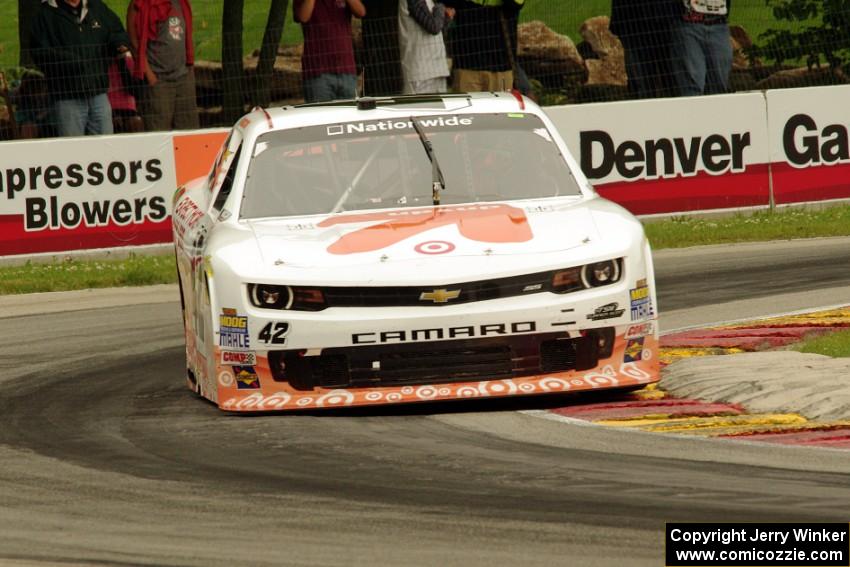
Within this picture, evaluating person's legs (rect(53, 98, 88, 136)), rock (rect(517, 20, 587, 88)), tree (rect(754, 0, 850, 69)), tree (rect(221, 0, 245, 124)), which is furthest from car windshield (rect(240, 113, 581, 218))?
rock (rect(517, 20, 587, 88))

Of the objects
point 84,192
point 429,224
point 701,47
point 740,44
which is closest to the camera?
point 429,224

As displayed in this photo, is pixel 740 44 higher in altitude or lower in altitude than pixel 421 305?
lower

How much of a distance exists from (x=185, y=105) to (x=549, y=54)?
9.41 meters

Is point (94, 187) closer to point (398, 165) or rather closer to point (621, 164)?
Result: point (621, 164)

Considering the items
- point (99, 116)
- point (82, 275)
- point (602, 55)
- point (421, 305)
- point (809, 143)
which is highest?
point (421, 305)

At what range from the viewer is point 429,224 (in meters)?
8.20

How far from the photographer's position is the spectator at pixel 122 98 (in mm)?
17891

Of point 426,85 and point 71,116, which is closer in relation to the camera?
point 71,116

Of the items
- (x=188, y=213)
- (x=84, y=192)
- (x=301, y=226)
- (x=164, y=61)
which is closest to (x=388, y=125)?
(x=301, y=226)

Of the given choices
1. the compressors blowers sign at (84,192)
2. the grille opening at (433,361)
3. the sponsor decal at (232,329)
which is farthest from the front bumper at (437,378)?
the compressors blowers sign at (84,192)

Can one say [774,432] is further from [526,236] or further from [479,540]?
[479,540]

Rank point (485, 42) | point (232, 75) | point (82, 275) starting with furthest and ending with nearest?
point (232, 75) < point (485, 42) < point (82, 275)

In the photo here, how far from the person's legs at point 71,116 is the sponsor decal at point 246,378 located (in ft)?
30.9

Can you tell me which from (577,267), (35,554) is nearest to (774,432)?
(577,267)
